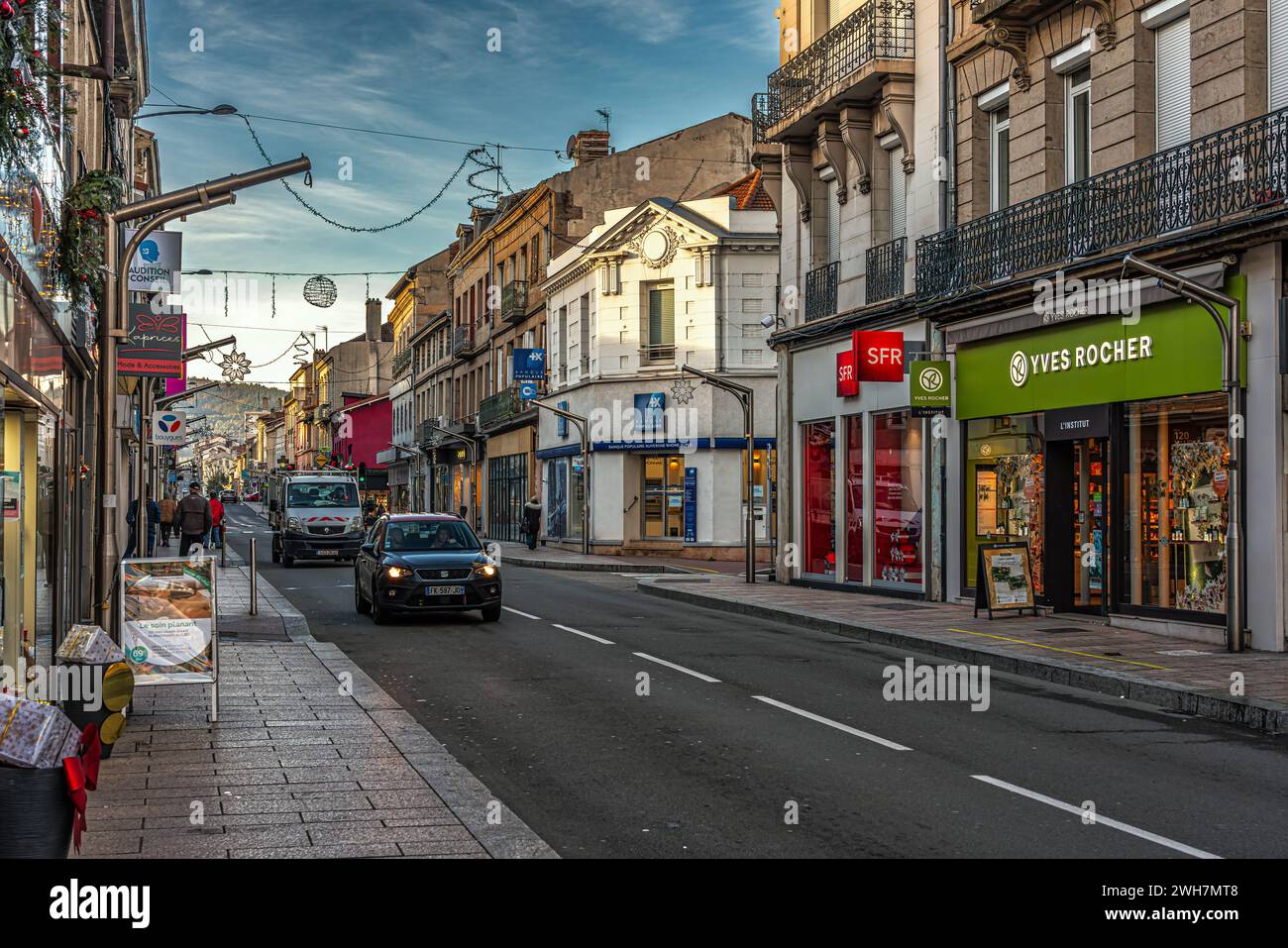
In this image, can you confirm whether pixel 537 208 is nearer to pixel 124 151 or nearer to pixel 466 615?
pixel 124 151

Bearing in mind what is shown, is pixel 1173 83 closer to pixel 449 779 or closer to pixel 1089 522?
pixel 1089 522

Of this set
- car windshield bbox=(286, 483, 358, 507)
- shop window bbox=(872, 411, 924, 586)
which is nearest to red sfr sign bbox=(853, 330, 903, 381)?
shop window bbox=(872, 411, 924, 586)

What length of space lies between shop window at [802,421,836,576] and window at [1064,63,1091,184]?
8.22 meters

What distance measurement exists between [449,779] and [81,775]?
122 inches

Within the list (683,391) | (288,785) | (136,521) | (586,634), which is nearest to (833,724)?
(288,785)

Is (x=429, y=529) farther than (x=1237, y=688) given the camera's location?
→ Yes

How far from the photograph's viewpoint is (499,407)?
54469 mm

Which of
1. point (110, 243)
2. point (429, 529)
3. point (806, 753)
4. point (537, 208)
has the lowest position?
point (806, 753)

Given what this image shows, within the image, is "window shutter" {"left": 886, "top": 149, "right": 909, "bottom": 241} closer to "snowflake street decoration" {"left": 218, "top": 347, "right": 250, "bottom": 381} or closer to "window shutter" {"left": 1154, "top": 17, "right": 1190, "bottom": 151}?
"window shutter" {"left": 1154, "top": 17, "right": 1190, "bottom": 151}

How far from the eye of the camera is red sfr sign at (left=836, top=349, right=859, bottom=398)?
79.0ft

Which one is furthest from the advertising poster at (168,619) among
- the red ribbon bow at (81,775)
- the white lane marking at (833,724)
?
the white lane marking at (833,724)

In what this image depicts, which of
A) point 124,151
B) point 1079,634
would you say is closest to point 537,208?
point 124,151
